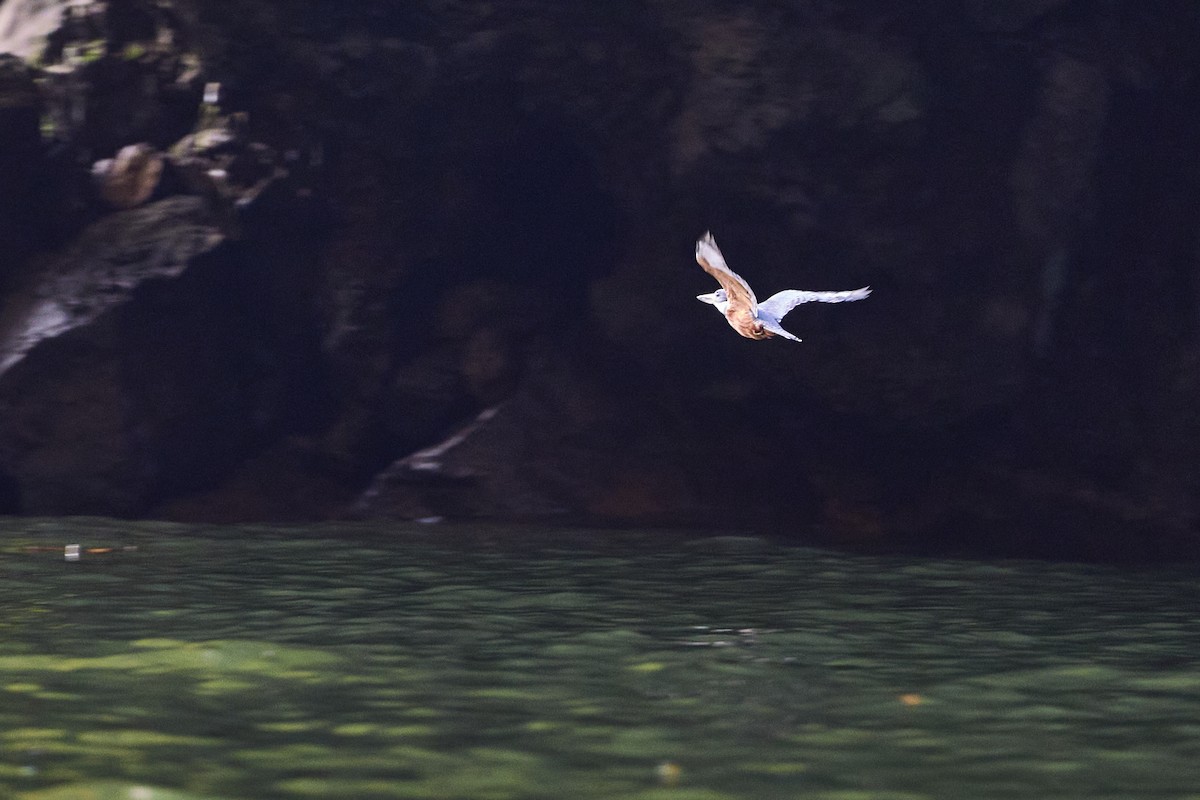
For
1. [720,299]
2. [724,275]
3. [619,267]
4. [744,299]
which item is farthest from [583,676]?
[619,267]

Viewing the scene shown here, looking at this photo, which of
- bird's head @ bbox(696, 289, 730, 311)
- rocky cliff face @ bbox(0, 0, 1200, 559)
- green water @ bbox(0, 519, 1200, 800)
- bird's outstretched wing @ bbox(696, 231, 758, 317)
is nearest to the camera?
green water @ bbox(0, 519, 1200, 800)

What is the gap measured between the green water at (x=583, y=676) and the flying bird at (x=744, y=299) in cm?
159

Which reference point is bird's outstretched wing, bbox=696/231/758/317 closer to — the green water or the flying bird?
the flying bird

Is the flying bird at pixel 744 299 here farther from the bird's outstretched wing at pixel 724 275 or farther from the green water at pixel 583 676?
the green water at pixel 583 676

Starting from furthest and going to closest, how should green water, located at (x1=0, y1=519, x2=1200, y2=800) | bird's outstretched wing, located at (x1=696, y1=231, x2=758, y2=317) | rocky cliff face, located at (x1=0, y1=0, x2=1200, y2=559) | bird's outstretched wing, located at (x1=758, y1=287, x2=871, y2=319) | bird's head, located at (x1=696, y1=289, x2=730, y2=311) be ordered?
rocky cliff face, located at (x1=0, y1=0, x2=1200, y2=559) < bird's outstretched wing, located at (x1=758, y1=287, x2=871, y2=319) < bird's head, located at (x1=696, y1=289, x2=730, y2=311) < bird's outstretched wing, located at (x1=696, y1=231, x2=758, y2=317) < green water, located at (x1=0, y1=519, x2=1200, y2=800)

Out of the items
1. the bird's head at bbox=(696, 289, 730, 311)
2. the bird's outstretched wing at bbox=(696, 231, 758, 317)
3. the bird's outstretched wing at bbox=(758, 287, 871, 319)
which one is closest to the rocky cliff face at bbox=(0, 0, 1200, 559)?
the bird's outstretched wing at bbox=(758, 287, 871, 319)

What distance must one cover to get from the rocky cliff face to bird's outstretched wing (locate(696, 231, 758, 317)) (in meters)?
3.95

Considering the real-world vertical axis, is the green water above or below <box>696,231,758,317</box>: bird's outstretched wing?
below

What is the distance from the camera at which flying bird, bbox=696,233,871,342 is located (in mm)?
7391

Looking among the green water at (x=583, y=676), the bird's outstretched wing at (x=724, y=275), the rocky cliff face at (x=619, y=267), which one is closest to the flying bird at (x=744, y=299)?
the bird's outstretched wing at (x=724, y=275)

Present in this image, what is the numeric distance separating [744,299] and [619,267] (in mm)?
5683

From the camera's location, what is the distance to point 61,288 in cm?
1245

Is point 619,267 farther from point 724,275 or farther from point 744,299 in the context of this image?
point 724,275

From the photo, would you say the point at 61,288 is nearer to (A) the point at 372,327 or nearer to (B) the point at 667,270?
(A) the point at 372,327
